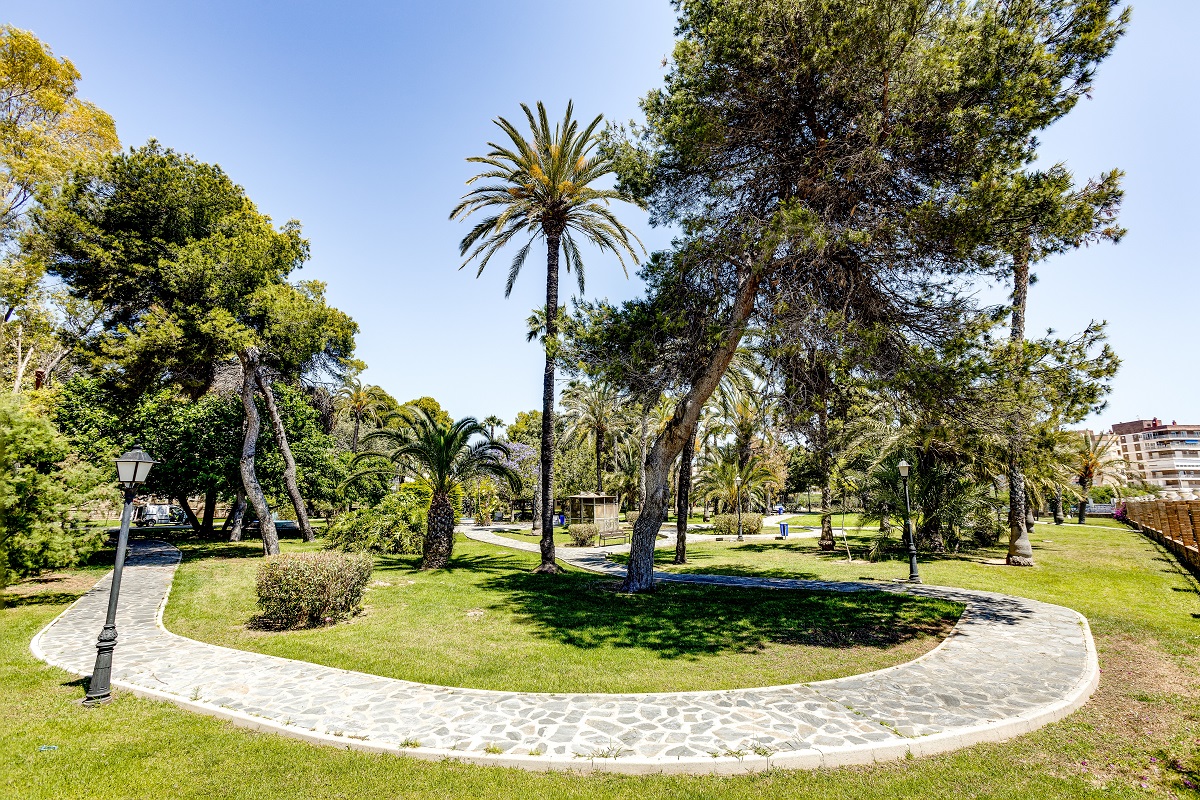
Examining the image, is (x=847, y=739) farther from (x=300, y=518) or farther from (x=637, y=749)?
(x=300, y=518)

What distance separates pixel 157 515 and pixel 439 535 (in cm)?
4640

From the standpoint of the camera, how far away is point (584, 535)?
27547 millimetres

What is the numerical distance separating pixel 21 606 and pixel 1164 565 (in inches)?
1354

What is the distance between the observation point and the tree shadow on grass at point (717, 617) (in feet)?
30.8

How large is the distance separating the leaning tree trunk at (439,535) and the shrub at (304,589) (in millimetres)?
6763

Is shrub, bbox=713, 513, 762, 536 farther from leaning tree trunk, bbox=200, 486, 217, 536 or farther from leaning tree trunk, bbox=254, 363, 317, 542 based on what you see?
leaning tree trunk, bbox=200, 486, 217, 536

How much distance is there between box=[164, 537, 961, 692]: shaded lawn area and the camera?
770cm

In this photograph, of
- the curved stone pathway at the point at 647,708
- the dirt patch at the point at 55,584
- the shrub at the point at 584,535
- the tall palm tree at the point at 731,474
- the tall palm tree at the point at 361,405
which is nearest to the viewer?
the curved stone pathway at the point at 647,708

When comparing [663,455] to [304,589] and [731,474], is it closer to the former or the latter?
[304,589]

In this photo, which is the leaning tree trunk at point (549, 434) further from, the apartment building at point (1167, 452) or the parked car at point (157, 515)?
the apartment building at point (1167, 452)

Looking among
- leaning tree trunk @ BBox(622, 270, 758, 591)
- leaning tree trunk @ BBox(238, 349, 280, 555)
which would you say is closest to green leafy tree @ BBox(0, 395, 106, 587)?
leaning tree trunk @ BBox(238, 349, 280, 555)

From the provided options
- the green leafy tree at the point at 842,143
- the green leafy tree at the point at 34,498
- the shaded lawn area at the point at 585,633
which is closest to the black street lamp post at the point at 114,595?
the shaded lawn area at the point at 585,633

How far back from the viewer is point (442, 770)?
488 cm

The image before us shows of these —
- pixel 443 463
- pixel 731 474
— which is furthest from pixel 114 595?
pixel 731 474
